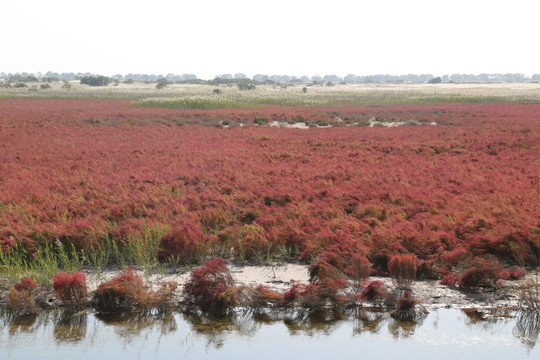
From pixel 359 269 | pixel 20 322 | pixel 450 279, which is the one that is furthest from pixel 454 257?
pixel 20 322

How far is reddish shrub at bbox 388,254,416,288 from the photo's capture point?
28.7 ft

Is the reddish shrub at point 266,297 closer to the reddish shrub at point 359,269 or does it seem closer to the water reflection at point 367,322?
the water reflection at point 367,322

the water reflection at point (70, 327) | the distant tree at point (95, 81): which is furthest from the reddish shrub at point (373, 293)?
the distant tree at point (95, 81)

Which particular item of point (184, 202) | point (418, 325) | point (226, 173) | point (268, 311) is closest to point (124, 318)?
point (268, 311)

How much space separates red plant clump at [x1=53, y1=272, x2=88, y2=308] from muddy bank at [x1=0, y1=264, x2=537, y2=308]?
31cm

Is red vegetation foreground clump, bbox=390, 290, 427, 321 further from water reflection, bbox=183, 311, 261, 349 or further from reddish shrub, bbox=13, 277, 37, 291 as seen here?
reddish shrub, bbox=13, 277, 37, 291

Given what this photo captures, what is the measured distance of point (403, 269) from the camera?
8.84m

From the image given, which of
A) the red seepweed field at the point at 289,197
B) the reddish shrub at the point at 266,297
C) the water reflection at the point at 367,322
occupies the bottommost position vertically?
the water reflection at the point at 367,322

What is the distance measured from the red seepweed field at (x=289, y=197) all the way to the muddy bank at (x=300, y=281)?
354mm

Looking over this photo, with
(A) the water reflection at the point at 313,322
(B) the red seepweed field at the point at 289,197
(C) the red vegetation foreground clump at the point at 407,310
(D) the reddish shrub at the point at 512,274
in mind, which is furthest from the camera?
(B) the red seepweed field at the point at 289,197

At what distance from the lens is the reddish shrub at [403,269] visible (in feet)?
28.7

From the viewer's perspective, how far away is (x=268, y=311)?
8148 millimetres

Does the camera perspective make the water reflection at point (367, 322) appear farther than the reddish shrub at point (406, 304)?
No

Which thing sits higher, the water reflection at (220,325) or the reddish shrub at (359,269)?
the reddish shrub at (359,269)
